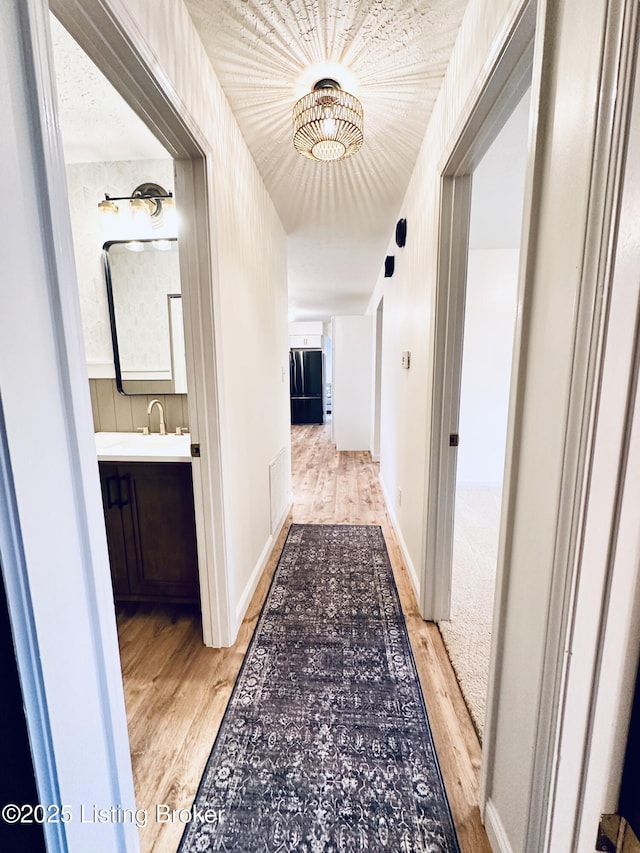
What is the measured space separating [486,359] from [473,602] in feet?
8.26

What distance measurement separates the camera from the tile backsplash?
7.09ft

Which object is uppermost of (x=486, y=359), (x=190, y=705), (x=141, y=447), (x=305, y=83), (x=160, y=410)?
(x=305, y=83)

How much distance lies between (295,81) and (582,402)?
1.73 meters

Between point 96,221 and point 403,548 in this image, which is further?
point 403,548

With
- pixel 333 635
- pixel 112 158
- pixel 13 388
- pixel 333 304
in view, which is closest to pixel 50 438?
pixel 13 388

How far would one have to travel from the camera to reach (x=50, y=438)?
2.17 ft

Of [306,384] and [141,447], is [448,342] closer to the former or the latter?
[141,447]

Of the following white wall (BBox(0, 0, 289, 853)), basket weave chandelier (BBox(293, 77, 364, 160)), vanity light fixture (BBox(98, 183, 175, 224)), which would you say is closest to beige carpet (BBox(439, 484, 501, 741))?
white wall (BBox(0, 0, 289, 853))

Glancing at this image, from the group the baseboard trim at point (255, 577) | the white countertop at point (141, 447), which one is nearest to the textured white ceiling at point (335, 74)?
the white countertop at point (141, 447)

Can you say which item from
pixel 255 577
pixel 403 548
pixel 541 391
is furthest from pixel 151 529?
pixel 541 391

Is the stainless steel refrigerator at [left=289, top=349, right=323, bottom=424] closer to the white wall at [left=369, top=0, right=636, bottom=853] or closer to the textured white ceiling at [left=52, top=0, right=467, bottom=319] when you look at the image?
the textured white ceiling at [left=52, top=0, right=467, bottom=319]

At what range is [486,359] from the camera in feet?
12.2

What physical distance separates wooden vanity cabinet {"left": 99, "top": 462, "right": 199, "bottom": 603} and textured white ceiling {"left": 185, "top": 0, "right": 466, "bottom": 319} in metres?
1.67

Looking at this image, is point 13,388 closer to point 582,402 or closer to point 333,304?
point 582,402
